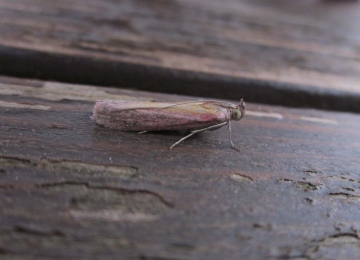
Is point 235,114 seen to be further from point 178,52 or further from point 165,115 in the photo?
point 178,52

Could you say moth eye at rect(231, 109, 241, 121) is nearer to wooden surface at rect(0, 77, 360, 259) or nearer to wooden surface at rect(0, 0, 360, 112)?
wooden surface at rect(0, 77, 360, 259)

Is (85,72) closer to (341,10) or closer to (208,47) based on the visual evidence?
(208,47)

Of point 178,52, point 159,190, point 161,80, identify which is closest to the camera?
point 159,190

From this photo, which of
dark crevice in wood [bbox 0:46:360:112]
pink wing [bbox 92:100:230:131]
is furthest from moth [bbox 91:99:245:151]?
dark crevice in wood [bbox 0:46:360:112]

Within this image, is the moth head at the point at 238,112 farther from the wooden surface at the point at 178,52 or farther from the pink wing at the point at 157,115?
the wooden surface at the point at 178,52

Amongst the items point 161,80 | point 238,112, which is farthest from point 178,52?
point 238,112

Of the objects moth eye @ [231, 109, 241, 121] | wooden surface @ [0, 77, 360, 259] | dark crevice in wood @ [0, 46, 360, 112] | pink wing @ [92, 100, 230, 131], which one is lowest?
wooden surface @ [0, 77, 360, 259]

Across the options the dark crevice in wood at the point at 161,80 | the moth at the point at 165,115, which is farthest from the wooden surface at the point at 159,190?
the dark crevice in wood at the point at 161,80
